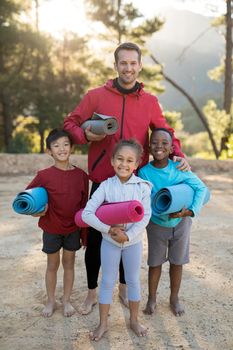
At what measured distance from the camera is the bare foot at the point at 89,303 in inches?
115

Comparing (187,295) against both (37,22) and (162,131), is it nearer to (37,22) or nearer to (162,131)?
(162,131)

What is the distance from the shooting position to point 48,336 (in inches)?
101

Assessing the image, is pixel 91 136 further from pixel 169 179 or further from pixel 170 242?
pixel 170 242

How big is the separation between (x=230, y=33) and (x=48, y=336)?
1346 cm

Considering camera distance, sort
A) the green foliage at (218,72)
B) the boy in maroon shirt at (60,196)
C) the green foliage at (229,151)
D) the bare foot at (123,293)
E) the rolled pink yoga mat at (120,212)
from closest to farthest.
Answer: the rolled pink yoga mat at (120,212), the boy in maroon shirt at (60,196), the bare foot at (123,293), the green foliage at (229,151), the green foliage at (218,72)

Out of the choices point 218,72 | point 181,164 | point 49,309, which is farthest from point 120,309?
point 218,72

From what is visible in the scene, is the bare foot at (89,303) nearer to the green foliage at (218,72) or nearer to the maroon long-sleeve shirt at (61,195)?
the maroon long-sleeve shirt at (61,195)

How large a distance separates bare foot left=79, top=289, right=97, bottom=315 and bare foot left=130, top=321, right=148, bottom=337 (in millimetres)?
404

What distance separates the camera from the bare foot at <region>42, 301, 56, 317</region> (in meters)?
2.86

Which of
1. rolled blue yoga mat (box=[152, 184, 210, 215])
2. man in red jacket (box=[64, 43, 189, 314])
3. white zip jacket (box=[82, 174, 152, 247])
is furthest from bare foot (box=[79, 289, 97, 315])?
rolled blue yoga mat (box=[152, 184, 210, 215])

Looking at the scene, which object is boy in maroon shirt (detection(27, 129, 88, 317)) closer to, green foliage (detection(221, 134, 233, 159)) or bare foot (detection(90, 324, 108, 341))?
bare foot (detection(90, 324, 108, 341))

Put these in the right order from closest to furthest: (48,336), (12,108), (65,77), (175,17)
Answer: (48,336)
(12,108)
(65,77)
(175,17)

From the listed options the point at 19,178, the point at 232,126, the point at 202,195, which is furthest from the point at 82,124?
the point at 232,126

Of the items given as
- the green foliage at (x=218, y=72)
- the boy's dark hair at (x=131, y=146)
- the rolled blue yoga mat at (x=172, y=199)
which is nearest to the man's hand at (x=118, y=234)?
the rolled blue yoga mat at (x=172, y=199)
